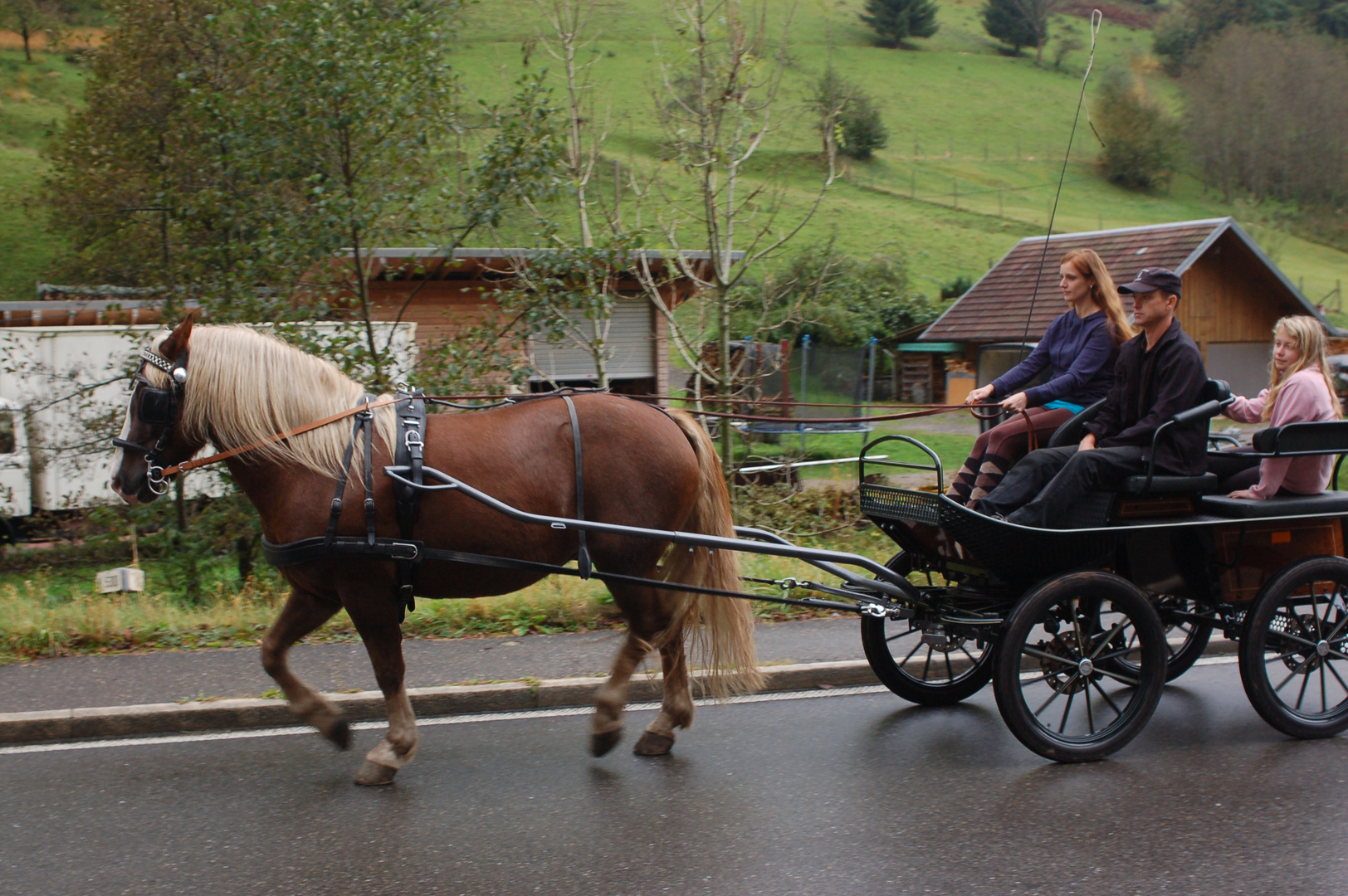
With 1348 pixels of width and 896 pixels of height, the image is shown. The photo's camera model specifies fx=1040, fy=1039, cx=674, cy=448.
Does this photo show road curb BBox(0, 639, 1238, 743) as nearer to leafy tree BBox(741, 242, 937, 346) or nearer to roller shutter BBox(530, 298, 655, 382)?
roller shutter BBox(530, 298, 655, 382)

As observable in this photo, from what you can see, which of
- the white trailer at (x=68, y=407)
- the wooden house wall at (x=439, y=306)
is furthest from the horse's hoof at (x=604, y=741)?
the wooden house wall at (x=439, y=306)

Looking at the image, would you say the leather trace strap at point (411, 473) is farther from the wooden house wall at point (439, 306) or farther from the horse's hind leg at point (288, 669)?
the wooden house wall at point (439, 306)

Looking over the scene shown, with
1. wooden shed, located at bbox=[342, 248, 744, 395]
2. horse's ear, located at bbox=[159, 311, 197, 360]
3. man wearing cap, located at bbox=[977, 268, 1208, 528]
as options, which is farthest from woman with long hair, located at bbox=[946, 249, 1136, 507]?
wooden shed, located at bbox=[342, 248, 744, 395]

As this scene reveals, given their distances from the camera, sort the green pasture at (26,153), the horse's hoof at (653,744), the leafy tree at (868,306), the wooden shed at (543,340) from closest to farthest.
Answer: the horse's hoof at (653,744)
the wooden shed at (543,340)
the green pasture at (26,153)
the leafy tree at (868,306)

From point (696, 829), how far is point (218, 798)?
1.89 m

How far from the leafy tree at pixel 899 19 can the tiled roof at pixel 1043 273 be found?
185 ft

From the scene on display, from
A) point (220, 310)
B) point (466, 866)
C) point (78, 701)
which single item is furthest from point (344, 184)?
point (466, 866)

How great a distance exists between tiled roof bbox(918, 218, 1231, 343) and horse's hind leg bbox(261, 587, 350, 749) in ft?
58.4

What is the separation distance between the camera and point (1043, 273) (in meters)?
21.0

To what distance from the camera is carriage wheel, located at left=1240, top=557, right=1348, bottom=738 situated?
443cm

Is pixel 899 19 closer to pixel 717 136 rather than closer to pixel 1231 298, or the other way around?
pixel 1231 298

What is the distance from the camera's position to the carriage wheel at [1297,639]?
4.43 metres

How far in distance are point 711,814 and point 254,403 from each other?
7.82 ft

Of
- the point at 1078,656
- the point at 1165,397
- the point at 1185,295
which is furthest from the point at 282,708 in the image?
the point at 1185,295
